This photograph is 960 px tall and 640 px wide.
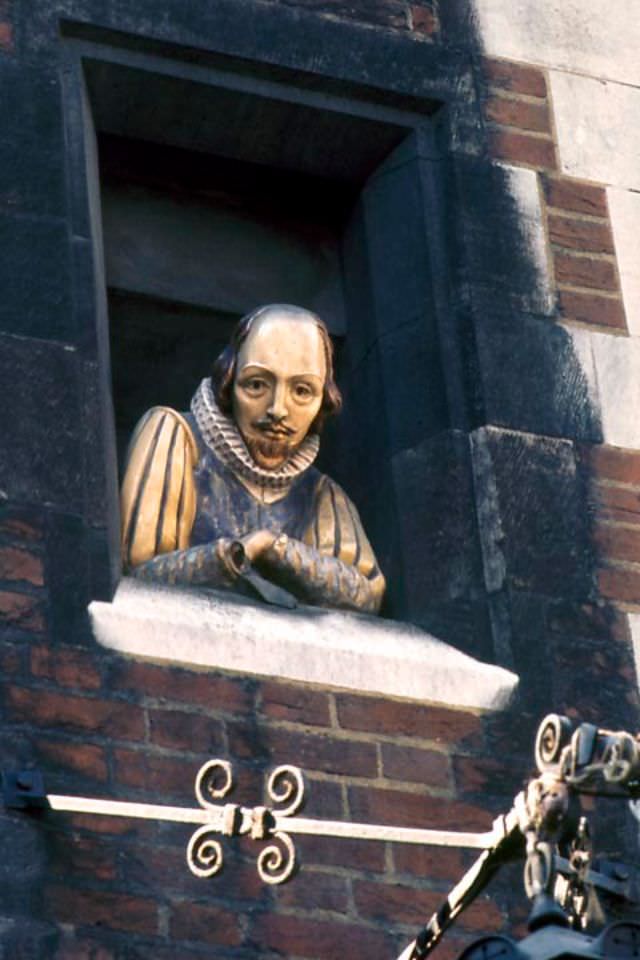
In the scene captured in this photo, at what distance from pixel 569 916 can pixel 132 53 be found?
2.91 m

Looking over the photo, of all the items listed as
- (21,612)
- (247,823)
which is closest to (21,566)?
(21,612)

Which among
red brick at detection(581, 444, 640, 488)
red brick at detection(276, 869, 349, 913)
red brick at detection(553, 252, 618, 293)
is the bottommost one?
red brick at detection(276, 869, 349, 913)

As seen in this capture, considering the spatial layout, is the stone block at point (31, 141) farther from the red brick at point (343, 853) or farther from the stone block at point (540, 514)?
the red brick at point (343, 853)

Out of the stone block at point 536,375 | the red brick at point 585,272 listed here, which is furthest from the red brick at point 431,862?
the red brick at point 585,272

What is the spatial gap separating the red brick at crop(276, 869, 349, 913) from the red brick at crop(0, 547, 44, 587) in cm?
77

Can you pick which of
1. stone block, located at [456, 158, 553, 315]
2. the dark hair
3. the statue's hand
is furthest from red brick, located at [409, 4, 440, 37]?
the statue's hand

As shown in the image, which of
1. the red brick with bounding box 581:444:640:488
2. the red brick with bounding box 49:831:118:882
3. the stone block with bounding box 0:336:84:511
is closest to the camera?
the red brick with bounding box 49:831:118:882

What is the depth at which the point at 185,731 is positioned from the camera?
6.88 metres

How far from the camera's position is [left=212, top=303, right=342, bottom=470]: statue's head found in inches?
297

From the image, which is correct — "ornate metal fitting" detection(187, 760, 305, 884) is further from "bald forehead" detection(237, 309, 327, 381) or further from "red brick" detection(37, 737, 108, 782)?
"bald forehead" detection(237, 309, 327, 381)

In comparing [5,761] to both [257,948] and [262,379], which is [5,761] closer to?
[257,948]

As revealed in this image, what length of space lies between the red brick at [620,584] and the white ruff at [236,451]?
676mm

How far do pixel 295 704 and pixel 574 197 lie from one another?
1643 mm

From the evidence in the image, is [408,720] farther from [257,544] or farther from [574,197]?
[574,197]
